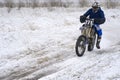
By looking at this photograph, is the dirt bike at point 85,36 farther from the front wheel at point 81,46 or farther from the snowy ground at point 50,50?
the snowy ground at point 50,50

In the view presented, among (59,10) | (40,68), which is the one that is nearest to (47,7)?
(59,10)

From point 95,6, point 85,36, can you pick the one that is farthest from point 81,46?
point 95,6

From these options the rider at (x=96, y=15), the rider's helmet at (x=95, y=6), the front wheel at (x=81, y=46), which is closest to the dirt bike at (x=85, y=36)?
the front wheel at (x=81, y=46)

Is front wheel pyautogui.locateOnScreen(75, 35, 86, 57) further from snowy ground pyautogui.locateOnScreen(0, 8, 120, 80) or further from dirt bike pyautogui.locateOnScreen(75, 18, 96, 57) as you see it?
snowy ground pyautogui.locateOnScreen(0, 8, 120, 80)

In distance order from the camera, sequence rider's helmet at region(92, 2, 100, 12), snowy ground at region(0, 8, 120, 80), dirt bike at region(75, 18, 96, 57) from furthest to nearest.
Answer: rider's helmet at region(92, 2, 100, 12)
dirt bike at region(75, 18, 96, 57)
snowy ground at region(0, 8, 120, 80)

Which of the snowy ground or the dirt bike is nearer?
the snowy ground

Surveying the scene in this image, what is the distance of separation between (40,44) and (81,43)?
3.04 metres

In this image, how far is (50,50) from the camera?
1191 cm

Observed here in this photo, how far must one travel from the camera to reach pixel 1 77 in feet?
29.5

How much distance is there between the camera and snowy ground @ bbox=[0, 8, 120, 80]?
8.61 meters

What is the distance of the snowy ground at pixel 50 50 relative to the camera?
861cm

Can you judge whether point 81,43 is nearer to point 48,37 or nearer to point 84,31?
point 84,31

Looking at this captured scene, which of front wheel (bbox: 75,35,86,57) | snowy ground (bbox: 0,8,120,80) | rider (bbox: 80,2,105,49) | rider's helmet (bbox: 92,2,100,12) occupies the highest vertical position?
rider's helmet (bbox: 92,2,100,12)

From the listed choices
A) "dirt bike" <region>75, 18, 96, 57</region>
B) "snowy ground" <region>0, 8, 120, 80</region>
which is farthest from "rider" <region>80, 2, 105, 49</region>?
"snowy ground" <region>0, 8, 120, 80</region>
